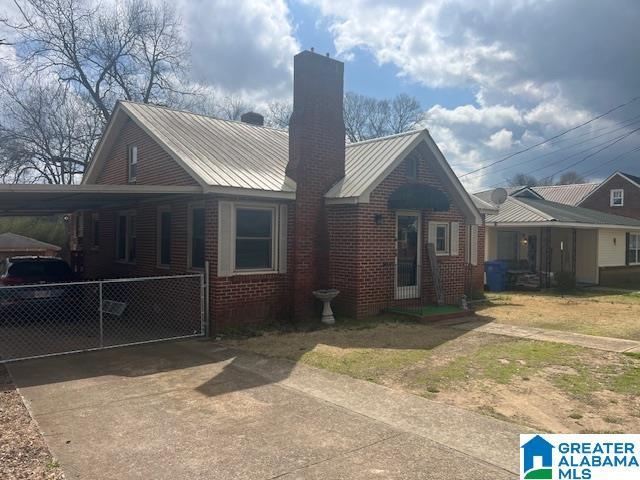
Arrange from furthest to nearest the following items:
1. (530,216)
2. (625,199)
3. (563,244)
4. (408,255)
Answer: (625,199) < (563,244) < (530,216) < (408,255)

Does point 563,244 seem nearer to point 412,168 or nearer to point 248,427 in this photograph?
point 412,168

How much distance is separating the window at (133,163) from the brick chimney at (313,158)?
470cm

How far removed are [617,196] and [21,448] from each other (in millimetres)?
47581

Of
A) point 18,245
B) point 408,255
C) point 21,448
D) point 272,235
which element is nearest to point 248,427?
point 21,448

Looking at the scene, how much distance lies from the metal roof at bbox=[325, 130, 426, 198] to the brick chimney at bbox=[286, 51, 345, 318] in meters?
0.40

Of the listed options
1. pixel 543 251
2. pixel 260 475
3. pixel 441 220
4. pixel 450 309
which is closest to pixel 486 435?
pixel 260 475

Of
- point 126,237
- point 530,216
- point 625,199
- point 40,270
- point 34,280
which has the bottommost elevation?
point 34,280

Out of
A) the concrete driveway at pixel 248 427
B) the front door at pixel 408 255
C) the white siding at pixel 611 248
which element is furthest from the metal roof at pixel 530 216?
the concrete driveway at pixel 248 427

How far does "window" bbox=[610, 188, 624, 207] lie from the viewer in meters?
42.8

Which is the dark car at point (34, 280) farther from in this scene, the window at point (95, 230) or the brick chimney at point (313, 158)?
the brick chimney at point (313, 158)

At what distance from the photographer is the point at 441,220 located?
44.8 ft

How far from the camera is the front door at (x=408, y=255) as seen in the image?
1256cm

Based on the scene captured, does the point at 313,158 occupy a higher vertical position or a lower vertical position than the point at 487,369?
higher

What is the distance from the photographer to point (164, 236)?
12500 mm
